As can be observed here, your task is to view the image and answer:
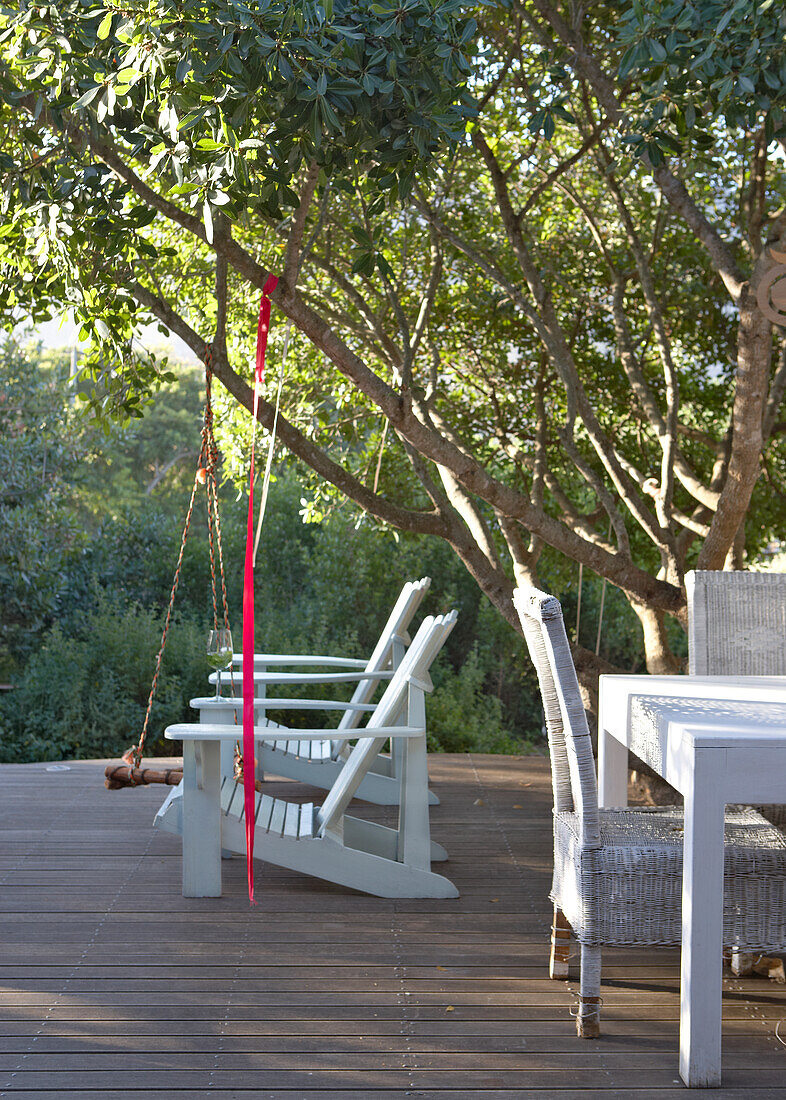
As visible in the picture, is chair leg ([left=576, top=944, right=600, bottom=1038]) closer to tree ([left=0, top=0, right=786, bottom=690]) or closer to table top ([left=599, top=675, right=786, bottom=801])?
table top ([left=599, top=675, right=786, bottom=801])

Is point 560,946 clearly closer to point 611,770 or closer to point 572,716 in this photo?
point 611,770

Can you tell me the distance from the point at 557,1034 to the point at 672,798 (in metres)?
2.53

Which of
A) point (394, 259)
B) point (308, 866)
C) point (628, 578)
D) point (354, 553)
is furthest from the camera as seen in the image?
point (354, 553)

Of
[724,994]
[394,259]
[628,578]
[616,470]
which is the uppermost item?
[394,259]

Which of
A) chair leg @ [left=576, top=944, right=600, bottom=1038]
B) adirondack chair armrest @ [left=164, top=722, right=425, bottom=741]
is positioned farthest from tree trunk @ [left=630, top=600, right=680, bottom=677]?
chair leg @ [left=576, top=944, right=600, bottom=1038]

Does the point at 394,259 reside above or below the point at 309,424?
above

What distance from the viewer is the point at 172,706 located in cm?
772

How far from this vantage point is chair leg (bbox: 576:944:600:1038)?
102 inches

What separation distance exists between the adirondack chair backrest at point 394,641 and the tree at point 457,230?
44 cm

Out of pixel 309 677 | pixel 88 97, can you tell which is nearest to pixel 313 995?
pixel 309 677

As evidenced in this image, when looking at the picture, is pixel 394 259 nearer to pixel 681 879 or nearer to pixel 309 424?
pixel 309 424

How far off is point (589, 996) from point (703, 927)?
0.40m

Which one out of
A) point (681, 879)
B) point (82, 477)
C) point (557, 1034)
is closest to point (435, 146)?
point (681, 879)

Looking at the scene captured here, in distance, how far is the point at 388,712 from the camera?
3.68 meters
